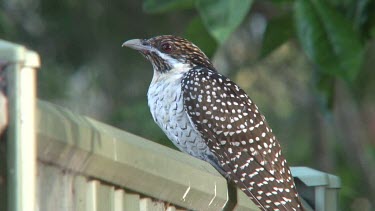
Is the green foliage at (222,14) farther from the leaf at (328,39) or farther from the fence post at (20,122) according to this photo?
the fence post at (20,122)

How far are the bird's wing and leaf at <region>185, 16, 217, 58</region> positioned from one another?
538mm

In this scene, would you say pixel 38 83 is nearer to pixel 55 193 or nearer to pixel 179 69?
pixel 179 69

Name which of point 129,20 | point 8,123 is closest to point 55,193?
point 8,123

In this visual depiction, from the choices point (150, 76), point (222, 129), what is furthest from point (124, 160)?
point (150, 76)

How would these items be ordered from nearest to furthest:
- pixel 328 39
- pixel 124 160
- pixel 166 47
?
pixel 124 160 → pixel 328 39 → pixel 166 47

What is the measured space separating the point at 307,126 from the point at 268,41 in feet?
15.6

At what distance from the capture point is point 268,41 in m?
6.29

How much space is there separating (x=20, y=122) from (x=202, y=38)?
144 inches

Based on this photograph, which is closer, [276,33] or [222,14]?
[222,14]

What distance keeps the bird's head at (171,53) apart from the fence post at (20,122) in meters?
3.43

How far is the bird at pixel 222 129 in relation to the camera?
5.10 m

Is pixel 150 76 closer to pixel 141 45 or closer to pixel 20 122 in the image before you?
pixel 141 45

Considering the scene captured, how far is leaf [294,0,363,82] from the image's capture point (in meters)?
5.71

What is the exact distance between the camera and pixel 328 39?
5809 millimetres
